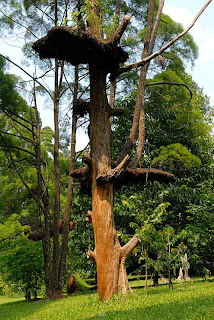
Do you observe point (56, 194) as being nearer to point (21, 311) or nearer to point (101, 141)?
point (21, 311)

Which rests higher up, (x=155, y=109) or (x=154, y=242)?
(x=155, y=109)

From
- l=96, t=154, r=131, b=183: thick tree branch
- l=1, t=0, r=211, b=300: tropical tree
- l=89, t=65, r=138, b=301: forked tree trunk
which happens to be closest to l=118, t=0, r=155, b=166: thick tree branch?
l=1, t=0, r=211, b=300: tropical tree

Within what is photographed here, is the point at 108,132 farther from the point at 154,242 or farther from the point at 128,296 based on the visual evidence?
the point at 128,296

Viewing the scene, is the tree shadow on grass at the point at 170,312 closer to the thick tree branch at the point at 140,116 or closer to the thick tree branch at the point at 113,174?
the thick tree branch at the point at 113,174

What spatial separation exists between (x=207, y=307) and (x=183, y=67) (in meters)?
10.7

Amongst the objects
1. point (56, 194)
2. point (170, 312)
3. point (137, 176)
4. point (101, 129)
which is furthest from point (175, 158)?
point (170, 312)

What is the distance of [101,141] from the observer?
7855 mm

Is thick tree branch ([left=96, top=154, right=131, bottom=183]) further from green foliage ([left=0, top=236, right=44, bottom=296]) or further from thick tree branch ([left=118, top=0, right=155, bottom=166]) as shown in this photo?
green foliage ([left=0, top=236, right=44, bottom=296])

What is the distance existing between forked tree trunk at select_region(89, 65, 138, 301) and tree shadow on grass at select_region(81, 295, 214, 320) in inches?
59.6

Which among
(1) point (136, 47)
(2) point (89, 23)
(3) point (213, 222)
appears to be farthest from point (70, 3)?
(3) point (213, 222)

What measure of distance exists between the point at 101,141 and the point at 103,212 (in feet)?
4.78

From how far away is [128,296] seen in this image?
708 cm

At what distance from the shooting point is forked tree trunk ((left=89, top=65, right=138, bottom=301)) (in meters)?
7.27

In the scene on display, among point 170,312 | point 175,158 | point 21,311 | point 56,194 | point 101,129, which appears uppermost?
point 175,158
